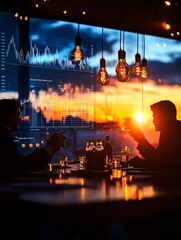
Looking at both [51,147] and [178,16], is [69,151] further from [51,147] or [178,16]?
[51,147]

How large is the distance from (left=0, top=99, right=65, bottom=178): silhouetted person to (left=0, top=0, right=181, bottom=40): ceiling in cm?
213

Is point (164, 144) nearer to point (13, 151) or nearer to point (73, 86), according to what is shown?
point (13, 151)

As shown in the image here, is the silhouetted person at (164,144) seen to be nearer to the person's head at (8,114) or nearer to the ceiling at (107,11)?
the person's head at (8,114)

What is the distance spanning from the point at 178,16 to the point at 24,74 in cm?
210

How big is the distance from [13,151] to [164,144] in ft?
3.83

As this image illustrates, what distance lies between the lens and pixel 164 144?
11.1 feet

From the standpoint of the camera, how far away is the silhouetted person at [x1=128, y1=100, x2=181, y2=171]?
127 inches

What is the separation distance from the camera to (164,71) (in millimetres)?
6762

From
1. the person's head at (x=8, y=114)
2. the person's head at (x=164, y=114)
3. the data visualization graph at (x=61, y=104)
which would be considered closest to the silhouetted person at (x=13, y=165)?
the person's head at (x=8, y=114)

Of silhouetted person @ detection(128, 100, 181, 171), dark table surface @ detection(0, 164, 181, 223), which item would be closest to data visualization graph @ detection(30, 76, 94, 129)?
silhouetted person @ detection(128, 100, 181, 171)

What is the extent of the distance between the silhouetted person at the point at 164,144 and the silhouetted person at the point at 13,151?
68 cm

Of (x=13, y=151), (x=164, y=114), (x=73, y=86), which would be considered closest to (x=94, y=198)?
(x=13, y=151)

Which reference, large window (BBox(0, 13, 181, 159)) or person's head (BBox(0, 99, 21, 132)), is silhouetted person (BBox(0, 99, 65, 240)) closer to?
person's head (BBox(0, 99, 21, 132))

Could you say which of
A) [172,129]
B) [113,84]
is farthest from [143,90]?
[172,129]
